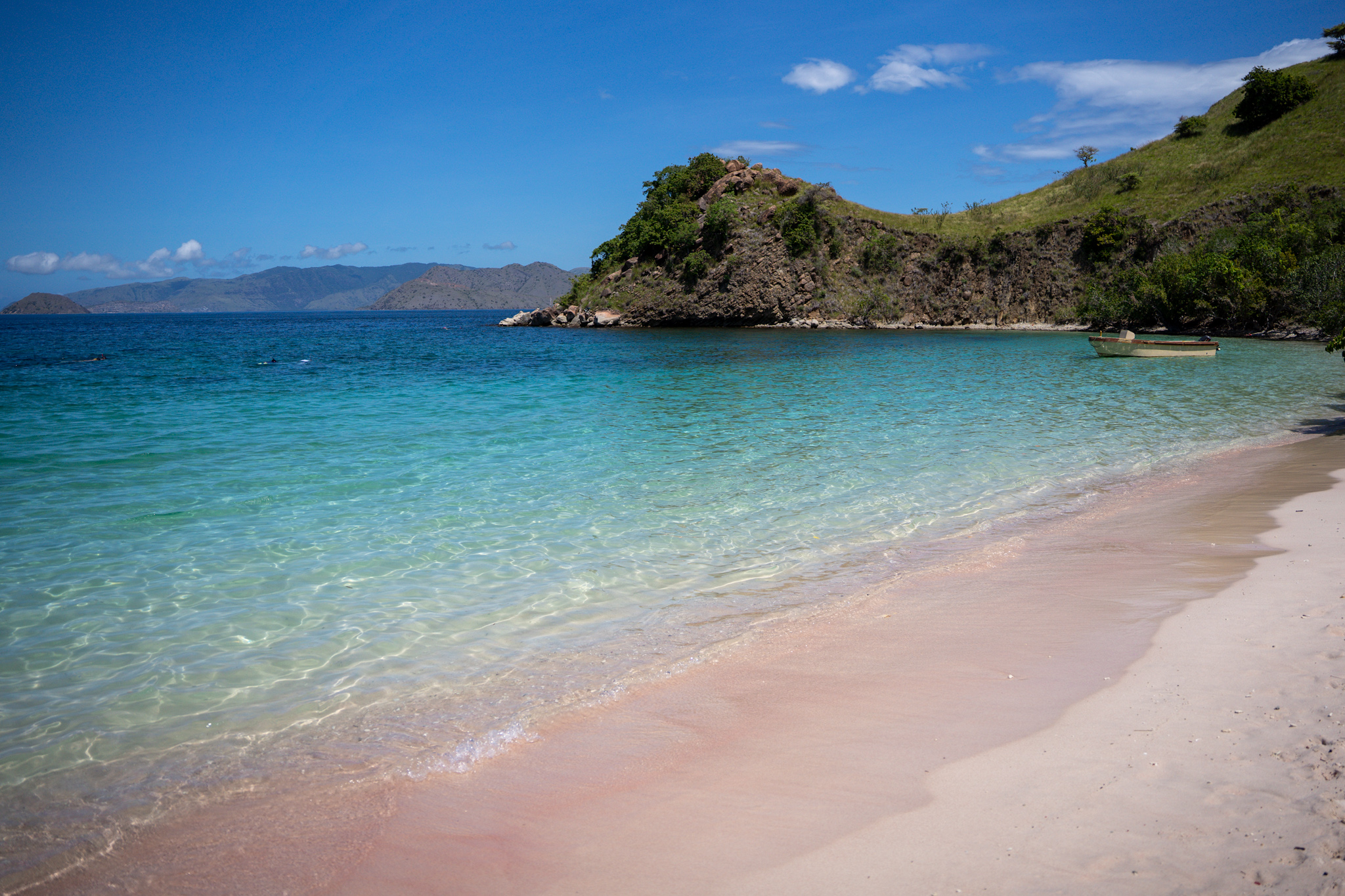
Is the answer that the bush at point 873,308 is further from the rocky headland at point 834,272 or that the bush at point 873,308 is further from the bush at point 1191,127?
the bush at point 1191,127

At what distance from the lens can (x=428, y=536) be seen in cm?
766

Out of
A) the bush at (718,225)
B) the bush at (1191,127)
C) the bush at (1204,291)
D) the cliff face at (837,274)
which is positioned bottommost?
the bush at (1204,291)

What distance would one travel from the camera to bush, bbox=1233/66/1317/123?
55.2 m

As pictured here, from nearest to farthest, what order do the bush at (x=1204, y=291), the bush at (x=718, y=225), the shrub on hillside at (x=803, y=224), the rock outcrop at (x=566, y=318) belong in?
the bush at (x=1204, y=291) < the bush at (x=718, y=225) < the shrub on hillside at (x=803, y=224) < the rock outcrop at (x=566, y=318)

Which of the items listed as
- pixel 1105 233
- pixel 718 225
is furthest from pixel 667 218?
pixel 1105 233

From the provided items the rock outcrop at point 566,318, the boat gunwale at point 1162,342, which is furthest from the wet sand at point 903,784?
the rock outcrop at point 566,318

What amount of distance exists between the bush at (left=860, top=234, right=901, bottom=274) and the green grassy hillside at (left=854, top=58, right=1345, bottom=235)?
275cm

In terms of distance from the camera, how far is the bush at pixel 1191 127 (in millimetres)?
60469

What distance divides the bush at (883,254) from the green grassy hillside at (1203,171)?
108 inches

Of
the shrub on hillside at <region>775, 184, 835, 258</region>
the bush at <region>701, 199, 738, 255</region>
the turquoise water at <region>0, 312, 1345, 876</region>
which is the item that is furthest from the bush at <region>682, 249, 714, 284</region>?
the turquoise water at <region>0, 312, 1345, 876</region>

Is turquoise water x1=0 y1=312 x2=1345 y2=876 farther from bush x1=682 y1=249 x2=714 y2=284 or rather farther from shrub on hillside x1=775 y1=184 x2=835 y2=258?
shrub on hillside x1=775 y1=184 x2=835 y2=258

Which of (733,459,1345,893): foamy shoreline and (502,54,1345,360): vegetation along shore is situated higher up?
(502,54,1345,360): vegetation along shore

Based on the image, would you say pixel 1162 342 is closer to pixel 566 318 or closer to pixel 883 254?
pixel 883 254

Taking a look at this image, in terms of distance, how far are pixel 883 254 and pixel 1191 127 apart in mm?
29784
